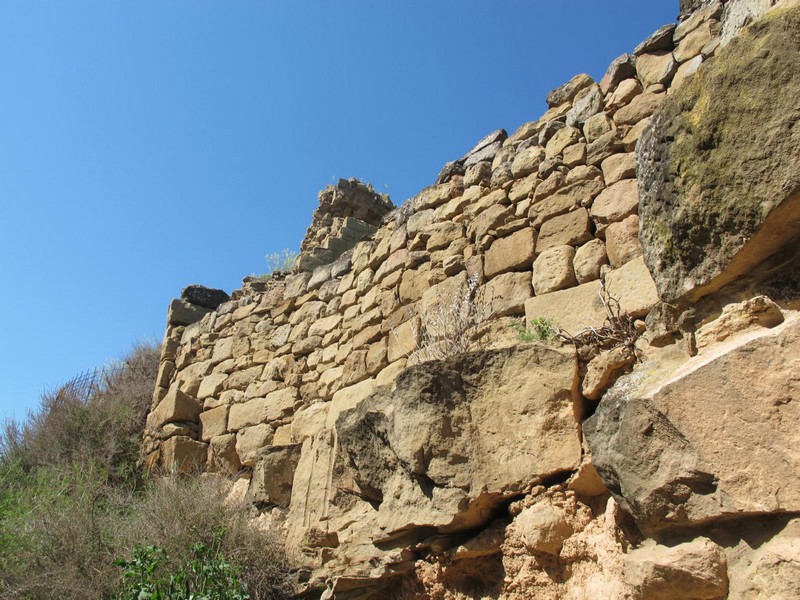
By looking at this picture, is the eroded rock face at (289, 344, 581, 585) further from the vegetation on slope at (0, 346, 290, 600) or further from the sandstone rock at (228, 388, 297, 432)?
the sandstone rock at (228, 388, 297, 432)

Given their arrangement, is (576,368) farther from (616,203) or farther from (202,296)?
(202,296)

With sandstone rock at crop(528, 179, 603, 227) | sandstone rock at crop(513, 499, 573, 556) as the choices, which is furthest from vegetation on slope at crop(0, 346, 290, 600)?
sandstone rock at crop(528, 179, 603, 227)

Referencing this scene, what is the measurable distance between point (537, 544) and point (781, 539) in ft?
3.82

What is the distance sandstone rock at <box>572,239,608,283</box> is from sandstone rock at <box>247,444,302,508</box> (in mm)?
2346

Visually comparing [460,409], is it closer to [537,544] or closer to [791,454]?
[537,544]

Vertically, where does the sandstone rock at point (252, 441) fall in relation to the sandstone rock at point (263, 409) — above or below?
below

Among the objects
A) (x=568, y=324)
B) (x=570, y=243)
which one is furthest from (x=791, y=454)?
(x=570, y=243)

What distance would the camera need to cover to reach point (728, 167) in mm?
2211

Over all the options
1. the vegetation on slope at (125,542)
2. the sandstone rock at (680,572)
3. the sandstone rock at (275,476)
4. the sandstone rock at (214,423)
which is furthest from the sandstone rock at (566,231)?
the sandstone rock at (214,423)

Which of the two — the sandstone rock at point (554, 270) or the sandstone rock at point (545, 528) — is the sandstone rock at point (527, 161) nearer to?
the sandstone rock at point (554, 270)

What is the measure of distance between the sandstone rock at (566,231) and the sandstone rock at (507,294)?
0.67 feet

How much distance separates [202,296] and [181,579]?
4676 millimetres

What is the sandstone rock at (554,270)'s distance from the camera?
391 cm

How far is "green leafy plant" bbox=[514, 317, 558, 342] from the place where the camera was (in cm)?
356
